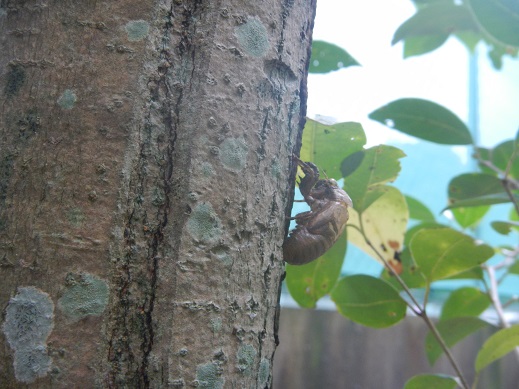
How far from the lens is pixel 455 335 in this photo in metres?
1.38

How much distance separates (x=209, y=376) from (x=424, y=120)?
1026mm

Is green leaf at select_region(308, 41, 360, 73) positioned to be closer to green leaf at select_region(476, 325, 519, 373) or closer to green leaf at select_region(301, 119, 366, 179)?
green leaf at select_region(301, 119, 366, 179)

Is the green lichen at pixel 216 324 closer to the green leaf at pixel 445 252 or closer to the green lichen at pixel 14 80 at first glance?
the green lichen at pixel 14 80

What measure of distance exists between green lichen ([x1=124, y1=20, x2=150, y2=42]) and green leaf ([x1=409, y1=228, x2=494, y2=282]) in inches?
32.0

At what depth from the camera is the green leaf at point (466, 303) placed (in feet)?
4.87

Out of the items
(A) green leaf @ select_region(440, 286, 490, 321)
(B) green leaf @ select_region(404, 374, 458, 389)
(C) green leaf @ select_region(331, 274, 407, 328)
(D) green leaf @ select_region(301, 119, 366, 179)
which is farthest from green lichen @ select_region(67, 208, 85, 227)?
(A) green leaf @ select_region(440, 286, 490, 321)

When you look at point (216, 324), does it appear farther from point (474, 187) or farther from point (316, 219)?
point (474, 187)

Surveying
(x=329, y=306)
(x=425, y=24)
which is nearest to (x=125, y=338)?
(x=425, y=24)

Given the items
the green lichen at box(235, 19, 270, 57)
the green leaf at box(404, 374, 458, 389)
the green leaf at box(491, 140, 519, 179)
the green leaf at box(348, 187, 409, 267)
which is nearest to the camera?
the green lichen at box(235, 19, 270, 57)

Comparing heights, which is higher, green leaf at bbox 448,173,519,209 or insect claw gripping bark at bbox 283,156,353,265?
green leaf at bbox 448,173,519,209

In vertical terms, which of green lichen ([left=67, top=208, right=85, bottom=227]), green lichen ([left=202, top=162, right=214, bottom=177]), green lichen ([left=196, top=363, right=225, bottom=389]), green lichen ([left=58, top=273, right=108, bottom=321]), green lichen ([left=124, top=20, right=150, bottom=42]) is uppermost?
green lichen ([left=124, top=20, right=150, bottom=42])

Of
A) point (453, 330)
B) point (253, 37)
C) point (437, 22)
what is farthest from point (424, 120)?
point (253, 37)

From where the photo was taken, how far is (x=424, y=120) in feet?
4.53

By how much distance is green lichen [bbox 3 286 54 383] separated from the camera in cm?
53
